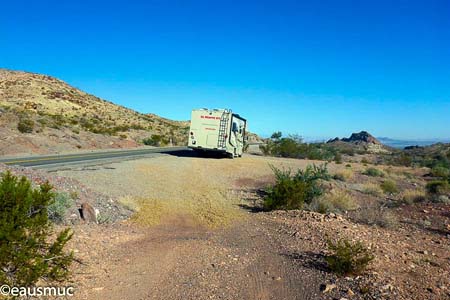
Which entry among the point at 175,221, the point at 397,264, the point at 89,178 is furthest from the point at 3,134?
the point at 397,264

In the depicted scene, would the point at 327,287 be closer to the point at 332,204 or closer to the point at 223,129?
the point at 332,204

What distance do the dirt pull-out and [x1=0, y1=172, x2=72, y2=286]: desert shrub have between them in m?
0.51

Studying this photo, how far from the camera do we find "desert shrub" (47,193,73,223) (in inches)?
359

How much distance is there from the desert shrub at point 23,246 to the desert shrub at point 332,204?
28.6 feet

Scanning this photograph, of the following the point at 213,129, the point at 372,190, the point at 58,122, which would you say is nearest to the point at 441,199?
the point at 372,190

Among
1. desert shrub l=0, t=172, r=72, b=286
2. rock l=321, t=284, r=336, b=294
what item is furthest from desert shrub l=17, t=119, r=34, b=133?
rock l=321, t=284, r=336, b=294

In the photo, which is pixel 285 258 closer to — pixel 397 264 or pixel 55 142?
pixel 397 264

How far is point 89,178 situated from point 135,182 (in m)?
1.92

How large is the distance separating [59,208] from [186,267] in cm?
413

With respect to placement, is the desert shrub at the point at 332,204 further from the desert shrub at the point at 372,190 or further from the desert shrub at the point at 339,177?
the desert shrub at the point at 339,177

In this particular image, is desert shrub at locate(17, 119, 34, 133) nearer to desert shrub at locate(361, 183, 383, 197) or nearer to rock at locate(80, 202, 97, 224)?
rock at locate(80, 202, 97, 224)

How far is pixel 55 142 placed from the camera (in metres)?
33.2

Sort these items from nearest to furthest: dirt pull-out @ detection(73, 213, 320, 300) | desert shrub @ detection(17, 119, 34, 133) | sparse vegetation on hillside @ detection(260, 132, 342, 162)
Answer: dirt pull-out @ detection(73, 213, 320, 300) → desert shrub @ detection(17, 119, 34, 133) → sparse vegetation on hillside @ detection(260, 132, 342, 162)

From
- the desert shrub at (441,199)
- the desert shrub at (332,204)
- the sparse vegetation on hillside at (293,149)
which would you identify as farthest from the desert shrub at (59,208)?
the sparse vegetation on hillside at (293,149)
